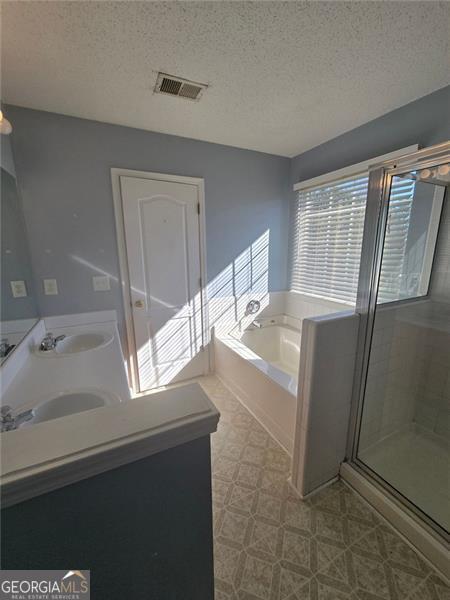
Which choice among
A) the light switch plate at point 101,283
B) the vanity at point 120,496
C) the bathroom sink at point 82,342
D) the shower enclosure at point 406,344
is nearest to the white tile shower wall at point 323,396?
the shower enclosure at point 406,344

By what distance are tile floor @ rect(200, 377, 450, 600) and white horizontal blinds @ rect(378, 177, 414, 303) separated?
1228 millimetres

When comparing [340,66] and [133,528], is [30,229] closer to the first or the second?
[133,528]

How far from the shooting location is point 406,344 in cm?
173

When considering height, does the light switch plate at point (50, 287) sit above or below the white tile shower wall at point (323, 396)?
above

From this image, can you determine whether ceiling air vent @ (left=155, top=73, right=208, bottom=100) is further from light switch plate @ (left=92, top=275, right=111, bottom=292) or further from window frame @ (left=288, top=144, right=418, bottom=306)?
light switch plate @ (left=92, top=275, right=111, bottom=292)

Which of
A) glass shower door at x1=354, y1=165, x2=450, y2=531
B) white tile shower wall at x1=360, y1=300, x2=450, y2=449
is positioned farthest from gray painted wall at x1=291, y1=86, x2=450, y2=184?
white tile shower wall at x1=360, y1=300, x2=450, y2=449

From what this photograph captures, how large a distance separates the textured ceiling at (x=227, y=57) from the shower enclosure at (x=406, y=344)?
580 millimetres

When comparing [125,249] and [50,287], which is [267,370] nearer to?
[125,249]

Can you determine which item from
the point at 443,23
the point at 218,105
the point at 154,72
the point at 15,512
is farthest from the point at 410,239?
the point at 15,512

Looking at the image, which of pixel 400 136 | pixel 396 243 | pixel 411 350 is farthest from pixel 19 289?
pixel 400 136

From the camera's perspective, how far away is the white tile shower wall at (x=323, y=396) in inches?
50.7

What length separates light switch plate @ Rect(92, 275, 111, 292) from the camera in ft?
6.81

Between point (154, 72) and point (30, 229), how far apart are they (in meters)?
1.36

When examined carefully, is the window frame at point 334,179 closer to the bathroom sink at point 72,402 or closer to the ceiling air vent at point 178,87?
the ceiling air vent at point 178,87
